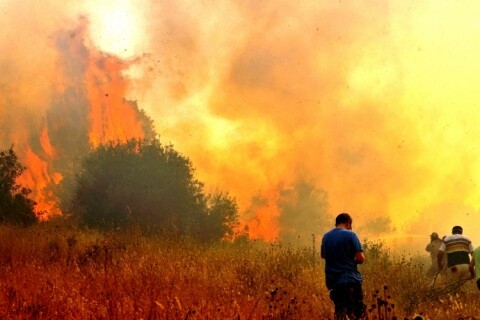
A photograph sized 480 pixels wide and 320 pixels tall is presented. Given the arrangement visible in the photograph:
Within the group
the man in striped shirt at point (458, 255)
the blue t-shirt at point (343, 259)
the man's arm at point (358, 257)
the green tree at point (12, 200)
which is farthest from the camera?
the green tree at point (12, 200)

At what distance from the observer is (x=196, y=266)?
10961mm

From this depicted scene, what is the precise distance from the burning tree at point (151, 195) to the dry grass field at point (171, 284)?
6.12m

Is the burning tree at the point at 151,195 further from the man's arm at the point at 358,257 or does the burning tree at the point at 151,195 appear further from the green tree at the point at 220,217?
the man's arm at the point at 358,257

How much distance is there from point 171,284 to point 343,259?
129 inches

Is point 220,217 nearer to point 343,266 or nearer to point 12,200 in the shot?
point 12,200

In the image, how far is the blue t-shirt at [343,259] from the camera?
6.77 metres

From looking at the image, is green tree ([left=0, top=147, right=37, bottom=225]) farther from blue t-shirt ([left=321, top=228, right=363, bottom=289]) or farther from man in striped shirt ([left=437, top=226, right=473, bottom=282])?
man in striped shirt ([left=437, top=226, right=473, bottom=282])

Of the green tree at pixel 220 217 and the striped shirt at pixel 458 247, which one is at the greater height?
the green tree at pixel 220 217

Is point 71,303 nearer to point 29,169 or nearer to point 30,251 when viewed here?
point 30,251

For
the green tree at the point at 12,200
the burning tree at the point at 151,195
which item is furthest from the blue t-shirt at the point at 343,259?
the burning tree at the point at 151,195

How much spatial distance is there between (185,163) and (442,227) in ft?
361

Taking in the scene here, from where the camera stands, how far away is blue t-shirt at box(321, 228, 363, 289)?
6766mm

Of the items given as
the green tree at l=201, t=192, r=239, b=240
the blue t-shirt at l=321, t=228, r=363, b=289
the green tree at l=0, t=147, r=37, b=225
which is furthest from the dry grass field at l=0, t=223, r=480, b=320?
the green tree at l=201, t=192, r=239, b=240

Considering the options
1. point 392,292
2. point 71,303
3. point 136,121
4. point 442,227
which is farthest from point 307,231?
point 442,227
